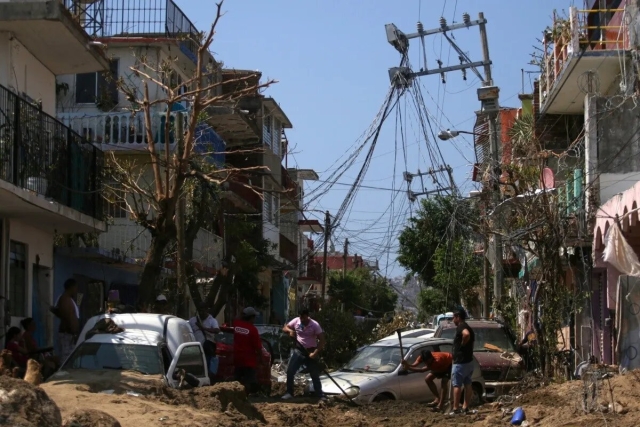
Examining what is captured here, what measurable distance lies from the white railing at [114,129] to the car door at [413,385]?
11.0 metres

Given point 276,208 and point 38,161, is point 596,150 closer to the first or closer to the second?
point 38,161

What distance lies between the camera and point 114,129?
27.0 meters

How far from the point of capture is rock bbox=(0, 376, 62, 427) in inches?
316

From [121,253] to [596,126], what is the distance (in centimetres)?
1192

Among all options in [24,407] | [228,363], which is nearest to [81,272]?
[228,363]

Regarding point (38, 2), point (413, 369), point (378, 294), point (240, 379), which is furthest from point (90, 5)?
point (378, 294)

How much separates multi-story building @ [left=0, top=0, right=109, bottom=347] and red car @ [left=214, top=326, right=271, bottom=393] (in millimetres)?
3450

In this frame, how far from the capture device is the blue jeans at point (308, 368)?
17438mm

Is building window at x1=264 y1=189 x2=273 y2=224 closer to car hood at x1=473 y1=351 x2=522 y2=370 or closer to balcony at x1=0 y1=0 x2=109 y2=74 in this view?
car hood at x1=473 y1=351 x2=522 y2=370

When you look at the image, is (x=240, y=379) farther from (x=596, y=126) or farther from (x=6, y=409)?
(x=596, y=126)

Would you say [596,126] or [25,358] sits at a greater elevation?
[596,126]

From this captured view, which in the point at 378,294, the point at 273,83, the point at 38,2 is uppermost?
the point at 38,2

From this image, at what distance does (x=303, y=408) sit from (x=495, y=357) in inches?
258

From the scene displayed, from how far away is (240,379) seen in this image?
677 inches
